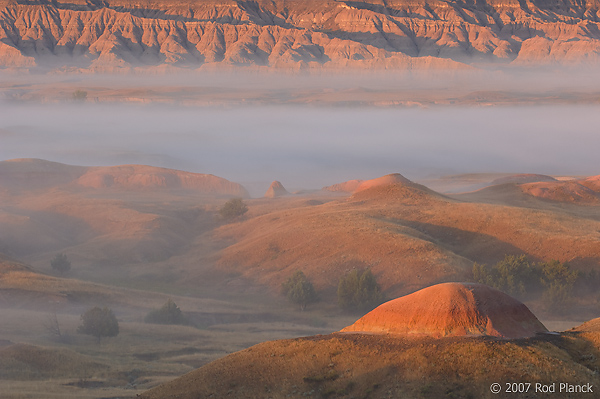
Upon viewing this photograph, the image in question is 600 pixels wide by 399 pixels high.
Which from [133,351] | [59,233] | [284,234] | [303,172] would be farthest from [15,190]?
[303,172]

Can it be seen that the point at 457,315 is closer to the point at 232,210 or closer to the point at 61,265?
the point at 61,265

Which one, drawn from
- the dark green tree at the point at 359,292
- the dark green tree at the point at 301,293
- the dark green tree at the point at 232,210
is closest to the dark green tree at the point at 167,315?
the dark green tree at the point at 301,293

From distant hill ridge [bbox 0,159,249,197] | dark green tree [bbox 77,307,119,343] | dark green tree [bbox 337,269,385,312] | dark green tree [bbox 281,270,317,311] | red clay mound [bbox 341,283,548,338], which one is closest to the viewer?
red clay mound [bbox 341,283,548,338]

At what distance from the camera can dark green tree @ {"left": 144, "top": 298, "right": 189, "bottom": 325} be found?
43844 mm

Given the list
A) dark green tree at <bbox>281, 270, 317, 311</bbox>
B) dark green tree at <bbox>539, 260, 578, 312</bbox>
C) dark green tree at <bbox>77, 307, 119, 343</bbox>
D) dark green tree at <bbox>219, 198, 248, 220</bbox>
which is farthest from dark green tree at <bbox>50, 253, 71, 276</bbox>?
dark green tree at <bbox>539, 260, 578, 312</bbox>

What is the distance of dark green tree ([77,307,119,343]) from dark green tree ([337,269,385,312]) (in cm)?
1446

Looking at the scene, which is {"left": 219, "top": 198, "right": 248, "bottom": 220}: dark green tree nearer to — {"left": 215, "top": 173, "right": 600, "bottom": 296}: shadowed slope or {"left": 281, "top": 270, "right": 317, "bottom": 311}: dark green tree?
{"left": 215, "top": 173, "right": 600, "bottom": 296}: shadowed slope

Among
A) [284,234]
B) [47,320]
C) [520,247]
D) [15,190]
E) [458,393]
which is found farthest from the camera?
[15,190]

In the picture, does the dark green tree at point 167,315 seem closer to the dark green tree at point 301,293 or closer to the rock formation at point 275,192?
the dark green tree at point 301,293

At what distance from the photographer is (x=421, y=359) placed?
62.2 feet

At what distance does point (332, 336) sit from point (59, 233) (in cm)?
5777

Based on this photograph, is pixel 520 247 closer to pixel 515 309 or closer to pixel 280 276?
pixel 280 276

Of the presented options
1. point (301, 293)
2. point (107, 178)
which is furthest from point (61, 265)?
point (107, 178)

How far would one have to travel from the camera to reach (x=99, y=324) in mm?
38938
